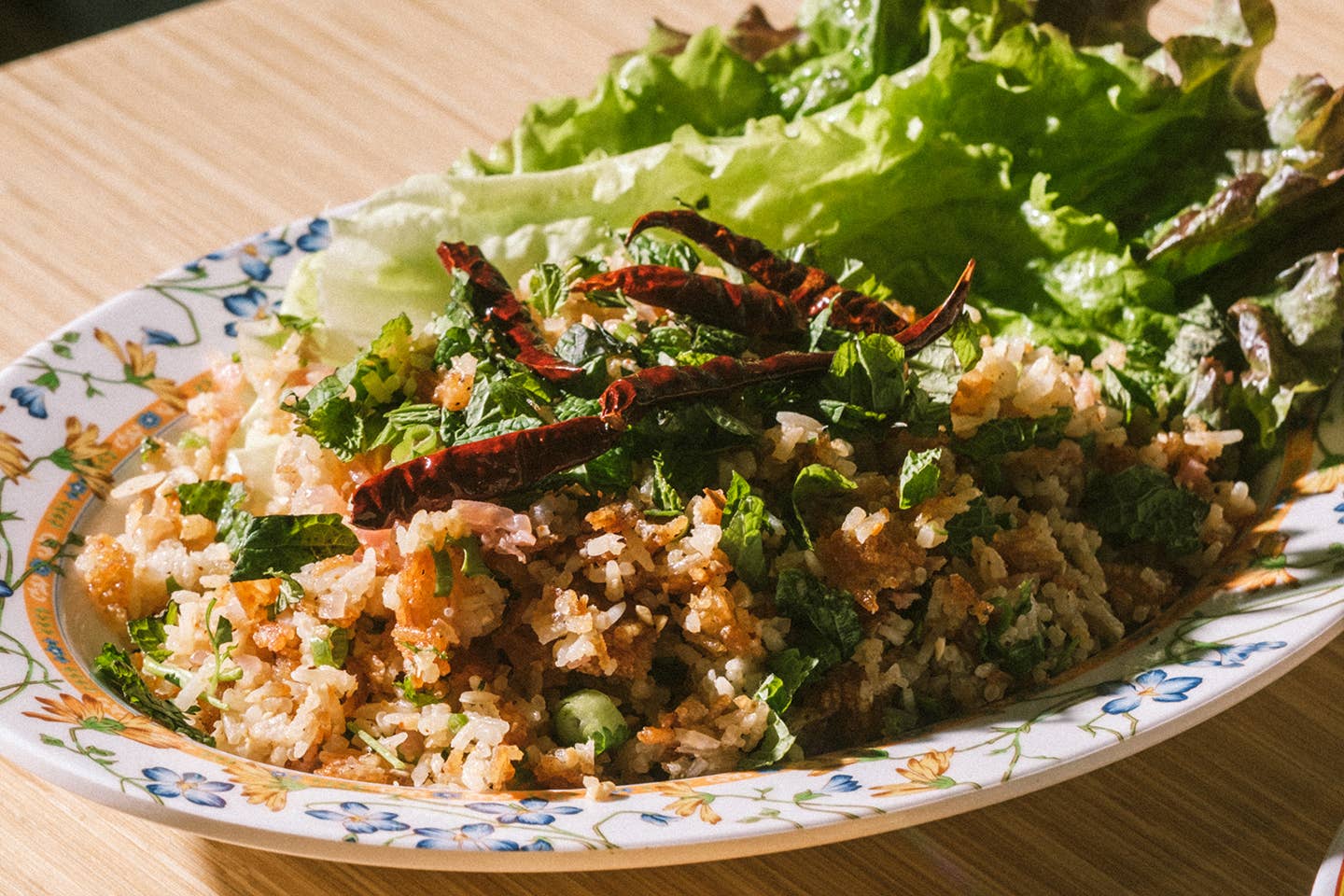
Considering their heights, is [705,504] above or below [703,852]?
above

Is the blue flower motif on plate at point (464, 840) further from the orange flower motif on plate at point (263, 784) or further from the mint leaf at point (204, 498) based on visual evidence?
the mint leaf at point (204, 498)

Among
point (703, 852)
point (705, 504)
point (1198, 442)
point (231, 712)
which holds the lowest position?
point (231, 712)

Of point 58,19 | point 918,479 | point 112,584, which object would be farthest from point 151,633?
point 58,19

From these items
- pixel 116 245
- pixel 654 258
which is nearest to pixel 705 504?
pixel 654 258

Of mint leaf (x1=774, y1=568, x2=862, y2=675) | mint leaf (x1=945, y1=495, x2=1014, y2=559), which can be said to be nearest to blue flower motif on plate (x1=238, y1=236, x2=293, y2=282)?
mint leaf (x1=774, y1=568, x2=862, y2=675)

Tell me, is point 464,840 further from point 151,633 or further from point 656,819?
point 151,633

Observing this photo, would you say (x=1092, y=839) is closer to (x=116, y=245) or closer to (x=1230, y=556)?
(x=1230, y=556)

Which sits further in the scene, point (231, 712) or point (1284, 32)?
point (1284, 32)
